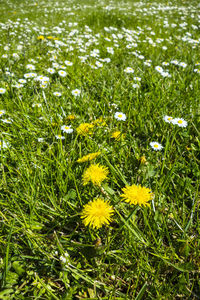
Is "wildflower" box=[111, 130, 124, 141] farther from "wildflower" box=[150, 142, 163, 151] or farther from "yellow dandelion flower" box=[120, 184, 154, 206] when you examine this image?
"yellow dandelion flower" box=[120, 184, 154, 206]

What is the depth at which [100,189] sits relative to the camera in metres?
1.13

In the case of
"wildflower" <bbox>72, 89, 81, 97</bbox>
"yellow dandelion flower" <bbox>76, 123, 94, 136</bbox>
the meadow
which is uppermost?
"wildflower" <bbox>72, 89, 81, 97</bbox>

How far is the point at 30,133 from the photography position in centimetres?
171

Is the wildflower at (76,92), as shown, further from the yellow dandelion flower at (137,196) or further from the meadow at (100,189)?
the yellow dandelion flower at (137,196)

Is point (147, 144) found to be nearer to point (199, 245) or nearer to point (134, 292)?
point (199, 245)

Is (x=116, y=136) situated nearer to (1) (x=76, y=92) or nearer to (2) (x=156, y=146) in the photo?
(2) (x=156, y=146)

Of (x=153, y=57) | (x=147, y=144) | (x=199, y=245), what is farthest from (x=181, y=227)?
(x=153, y=57)

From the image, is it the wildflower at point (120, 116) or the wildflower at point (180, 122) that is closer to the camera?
the wildflower at point (180, 122)

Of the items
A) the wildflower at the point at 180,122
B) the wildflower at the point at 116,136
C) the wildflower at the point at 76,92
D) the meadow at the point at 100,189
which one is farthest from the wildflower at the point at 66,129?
the wildflower at the point at 180,122

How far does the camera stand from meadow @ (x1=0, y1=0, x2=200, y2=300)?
100 centimetres

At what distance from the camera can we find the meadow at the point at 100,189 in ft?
3.27

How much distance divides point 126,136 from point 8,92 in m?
1.35

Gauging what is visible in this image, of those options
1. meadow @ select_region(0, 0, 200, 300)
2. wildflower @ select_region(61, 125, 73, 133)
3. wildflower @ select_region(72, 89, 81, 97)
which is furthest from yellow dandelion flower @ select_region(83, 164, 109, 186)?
wildflower @ select_region(72, 89, 81, 97)

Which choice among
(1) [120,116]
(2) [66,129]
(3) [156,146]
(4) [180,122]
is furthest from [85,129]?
(4) [180,122]
